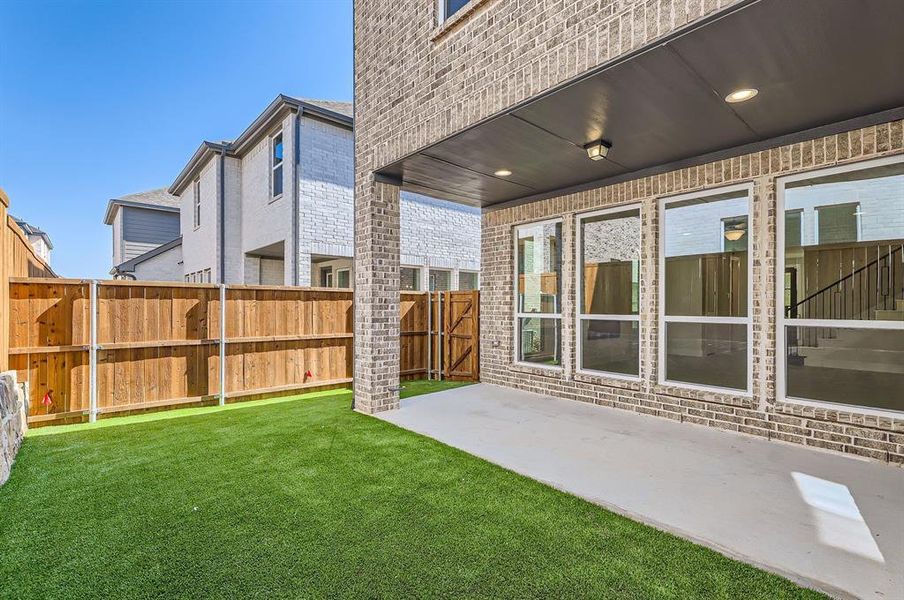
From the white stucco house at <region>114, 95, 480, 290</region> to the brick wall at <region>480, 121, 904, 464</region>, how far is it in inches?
209

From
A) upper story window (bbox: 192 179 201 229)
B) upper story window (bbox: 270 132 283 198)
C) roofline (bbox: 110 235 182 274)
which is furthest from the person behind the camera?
roofline (bbox: 110 235 182 274)

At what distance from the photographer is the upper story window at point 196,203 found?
1480cm

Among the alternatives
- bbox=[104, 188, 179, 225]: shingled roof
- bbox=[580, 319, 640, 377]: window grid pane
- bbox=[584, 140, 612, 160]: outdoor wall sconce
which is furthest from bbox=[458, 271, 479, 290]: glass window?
bbox=[104, 188, 179, 225]: shingled roof

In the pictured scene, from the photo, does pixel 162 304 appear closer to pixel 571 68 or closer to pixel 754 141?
pixel 571 68

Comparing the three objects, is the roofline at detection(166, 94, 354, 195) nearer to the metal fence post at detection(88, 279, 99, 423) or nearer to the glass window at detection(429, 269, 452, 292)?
the glass window at detection(429, 269, 452, 292)

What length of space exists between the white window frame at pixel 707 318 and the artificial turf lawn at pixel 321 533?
9.56ft

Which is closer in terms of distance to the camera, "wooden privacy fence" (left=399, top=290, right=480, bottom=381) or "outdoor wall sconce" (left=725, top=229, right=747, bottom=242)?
"outdoor wall sconce" (left=725, top=229, right=747, bottom=242)

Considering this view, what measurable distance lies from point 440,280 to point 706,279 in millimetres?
6975

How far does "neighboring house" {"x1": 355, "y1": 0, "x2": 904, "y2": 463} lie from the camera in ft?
10.6

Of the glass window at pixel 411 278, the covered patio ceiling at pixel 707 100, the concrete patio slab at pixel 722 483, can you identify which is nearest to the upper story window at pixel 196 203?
the glass window at pixel 411 278

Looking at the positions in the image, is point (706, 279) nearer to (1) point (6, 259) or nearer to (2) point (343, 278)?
(2) point (343, 278)

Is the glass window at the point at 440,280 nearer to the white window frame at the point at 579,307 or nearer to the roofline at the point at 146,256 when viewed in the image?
the white window frame at the point at 579,307

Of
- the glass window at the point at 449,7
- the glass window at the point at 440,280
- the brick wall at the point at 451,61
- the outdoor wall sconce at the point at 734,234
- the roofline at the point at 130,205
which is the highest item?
the roofline at the point at 130,205

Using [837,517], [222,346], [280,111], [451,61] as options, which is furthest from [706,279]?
[280,111]
